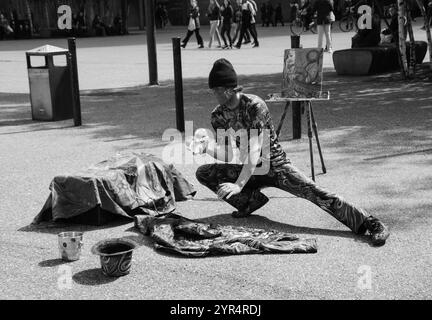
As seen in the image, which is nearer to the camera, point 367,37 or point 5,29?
point 367,37

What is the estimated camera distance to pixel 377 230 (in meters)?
5.65

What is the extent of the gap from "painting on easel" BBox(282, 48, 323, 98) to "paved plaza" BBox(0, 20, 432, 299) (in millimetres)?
853

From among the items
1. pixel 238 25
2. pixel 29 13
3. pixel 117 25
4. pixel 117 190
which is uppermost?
pixel 29 13

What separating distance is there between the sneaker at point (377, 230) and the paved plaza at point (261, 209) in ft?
0.30

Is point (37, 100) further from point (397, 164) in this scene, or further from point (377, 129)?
point (397, 164)

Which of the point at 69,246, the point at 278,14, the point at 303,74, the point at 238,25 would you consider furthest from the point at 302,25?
the point at 69,246

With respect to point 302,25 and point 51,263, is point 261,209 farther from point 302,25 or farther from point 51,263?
point 302,25

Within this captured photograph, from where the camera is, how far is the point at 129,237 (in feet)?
19.6

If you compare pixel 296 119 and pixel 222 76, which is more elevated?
pixel 222 76

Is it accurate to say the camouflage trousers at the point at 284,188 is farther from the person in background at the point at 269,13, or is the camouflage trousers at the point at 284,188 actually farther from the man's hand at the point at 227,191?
the person in background at the point at 269,13

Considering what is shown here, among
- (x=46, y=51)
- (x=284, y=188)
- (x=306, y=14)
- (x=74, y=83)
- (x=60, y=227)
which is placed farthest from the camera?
(x=306, y=14)

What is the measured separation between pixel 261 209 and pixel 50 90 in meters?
6.23

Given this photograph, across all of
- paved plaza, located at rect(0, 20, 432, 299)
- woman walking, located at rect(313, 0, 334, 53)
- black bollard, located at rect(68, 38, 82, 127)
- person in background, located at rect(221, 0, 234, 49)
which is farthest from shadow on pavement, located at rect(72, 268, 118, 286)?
person in background, located at rect(221, 0, 234, 49)

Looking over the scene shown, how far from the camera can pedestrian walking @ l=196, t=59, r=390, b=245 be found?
19.0 ft
